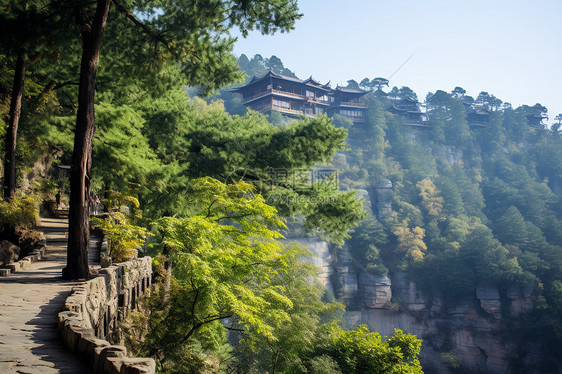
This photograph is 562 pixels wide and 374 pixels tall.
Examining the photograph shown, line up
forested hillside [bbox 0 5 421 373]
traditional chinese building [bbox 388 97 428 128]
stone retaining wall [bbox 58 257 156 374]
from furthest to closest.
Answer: traditional chinese building [bbox 388 97 428 128], forested hillside [bbox 0 5 421 373], stone retaining wall [bbox 58 257 156 374]

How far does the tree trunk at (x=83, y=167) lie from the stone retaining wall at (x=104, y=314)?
2.20 feet

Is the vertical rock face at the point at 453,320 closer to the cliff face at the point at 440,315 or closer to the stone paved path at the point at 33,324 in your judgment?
the cliff face at the point at 440,315

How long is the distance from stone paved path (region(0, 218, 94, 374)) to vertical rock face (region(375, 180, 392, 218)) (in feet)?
144

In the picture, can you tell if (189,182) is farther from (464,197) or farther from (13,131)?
(464,197)

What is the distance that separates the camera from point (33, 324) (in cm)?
433

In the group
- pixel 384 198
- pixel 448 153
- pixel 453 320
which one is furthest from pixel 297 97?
pixel 453 320

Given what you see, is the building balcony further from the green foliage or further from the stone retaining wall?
the stone retaining wall

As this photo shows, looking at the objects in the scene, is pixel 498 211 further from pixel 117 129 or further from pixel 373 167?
pixel 117 129

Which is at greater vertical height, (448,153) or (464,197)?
(448,153)

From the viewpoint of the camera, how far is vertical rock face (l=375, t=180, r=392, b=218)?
48.0 meters

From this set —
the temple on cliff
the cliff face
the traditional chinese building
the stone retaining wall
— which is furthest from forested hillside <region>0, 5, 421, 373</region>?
the traditional chinese building

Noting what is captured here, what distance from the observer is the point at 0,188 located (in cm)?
1278

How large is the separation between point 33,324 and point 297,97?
168 ft

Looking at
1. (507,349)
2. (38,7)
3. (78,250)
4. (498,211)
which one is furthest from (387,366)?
(498,211)
